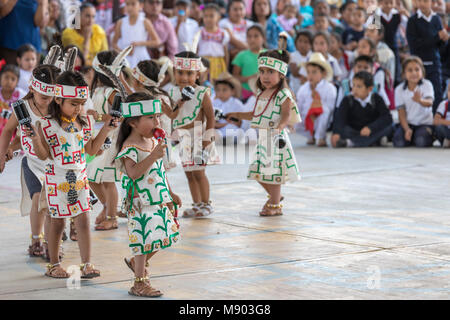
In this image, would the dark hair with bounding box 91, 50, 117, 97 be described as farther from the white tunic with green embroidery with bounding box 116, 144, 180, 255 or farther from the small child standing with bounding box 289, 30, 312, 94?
the small child standing with bounding box 289, 30, 312, 94

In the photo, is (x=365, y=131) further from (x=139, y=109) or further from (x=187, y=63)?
(x=139, y=109)

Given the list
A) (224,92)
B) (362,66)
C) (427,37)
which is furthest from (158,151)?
(427,37)

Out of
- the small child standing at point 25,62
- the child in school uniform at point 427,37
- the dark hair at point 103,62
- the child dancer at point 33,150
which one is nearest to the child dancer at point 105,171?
the dark hair at point 103,62

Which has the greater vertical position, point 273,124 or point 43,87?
point 43,87

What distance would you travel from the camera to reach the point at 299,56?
1428 centimetres

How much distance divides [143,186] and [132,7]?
8.43m

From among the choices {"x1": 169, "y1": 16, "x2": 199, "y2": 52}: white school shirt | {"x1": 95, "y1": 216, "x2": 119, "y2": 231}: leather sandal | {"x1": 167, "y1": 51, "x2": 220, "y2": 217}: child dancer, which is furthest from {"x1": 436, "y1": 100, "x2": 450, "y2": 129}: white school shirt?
{"x1": 95, "y1": 216, "x2": 119, "y2": 231}: leather sandal

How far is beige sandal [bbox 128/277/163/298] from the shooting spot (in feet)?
15.7

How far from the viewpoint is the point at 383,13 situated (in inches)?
576

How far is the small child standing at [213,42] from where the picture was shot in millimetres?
13711

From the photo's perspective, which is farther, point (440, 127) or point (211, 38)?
point (211, 38)
